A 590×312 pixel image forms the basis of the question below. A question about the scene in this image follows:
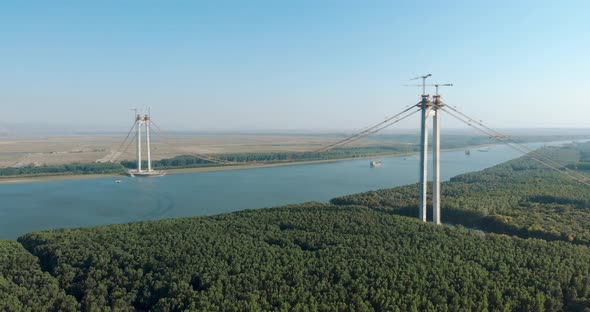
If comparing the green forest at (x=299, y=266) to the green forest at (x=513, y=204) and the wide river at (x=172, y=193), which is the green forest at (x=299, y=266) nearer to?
the green forest at (x=513, y=204)

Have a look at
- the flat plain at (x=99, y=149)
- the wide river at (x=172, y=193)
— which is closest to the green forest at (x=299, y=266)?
the wide river at (x=172, y=193)

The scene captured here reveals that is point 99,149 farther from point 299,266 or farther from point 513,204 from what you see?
point 299,266

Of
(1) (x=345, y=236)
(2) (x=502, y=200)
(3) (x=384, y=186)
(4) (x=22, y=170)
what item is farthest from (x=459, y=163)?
(4) (x=22, y=170)

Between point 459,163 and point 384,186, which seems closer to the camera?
point 384,186

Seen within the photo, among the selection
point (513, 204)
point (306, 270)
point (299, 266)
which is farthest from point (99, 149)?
point (306, 270)

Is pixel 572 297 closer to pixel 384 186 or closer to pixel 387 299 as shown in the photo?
pixel 387 299

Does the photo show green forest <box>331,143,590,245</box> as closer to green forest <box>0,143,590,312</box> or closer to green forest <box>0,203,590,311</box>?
green forest <box>0,143,590,312</box>

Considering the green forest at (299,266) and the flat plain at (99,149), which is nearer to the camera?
the green forest at (299,266)
